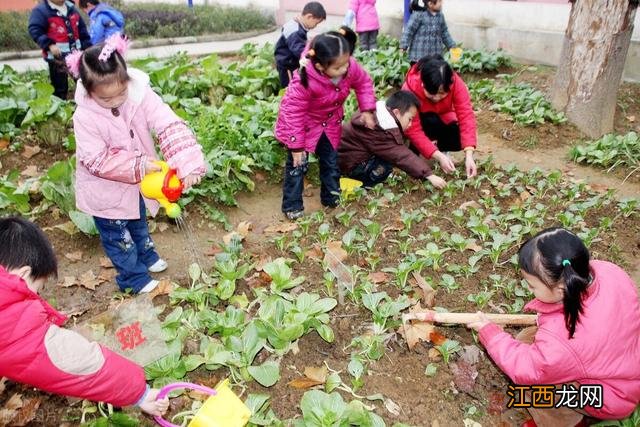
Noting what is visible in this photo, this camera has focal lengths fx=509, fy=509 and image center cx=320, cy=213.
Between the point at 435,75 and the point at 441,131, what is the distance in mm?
701

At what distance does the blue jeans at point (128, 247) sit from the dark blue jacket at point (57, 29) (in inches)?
148

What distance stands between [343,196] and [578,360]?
94.0 inches

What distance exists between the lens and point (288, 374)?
2.41 m

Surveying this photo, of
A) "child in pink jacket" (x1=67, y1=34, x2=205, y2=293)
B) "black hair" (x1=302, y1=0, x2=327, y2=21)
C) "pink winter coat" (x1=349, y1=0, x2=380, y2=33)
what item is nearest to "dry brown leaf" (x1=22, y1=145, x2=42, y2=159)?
"child in pink jacket" (x1=67, y1=34, x2=205, y2=293)

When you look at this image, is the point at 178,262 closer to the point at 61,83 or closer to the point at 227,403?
the point at 227,403

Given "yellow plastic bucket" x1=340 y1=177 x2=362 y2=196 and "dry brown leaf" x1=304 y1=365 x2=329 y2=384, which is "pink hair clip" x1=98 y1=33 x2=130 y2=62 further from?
"yellow plastic bucket" x1=340 y1=177 x2=362 y2=196

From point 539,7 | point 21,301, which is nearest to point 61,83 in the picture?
point 21,301

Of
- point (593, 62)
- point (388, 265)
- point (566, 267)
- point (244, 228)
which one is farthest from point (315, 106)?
point (593, 62)

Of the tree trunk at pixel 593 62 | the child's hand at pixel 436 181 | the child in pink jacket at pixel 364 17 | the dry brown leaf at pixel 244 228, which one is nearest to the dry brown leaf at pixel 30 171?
the dry brown leaf at pixel 244 228

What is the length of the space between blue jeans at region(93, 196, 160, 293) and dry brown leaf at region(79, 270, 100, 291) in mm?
258

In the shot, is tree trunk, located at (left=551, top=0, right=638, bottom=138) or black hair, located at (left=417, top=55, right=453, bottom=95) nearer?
black hair, located at (left=417, top=55, right=453, bottom=95)

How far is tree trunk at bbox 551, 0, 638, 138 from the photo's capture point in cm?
495

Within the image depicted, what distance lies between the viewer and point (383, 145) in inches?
162

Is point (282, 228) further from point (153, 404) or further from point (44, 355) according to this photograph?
point (44, 355)
